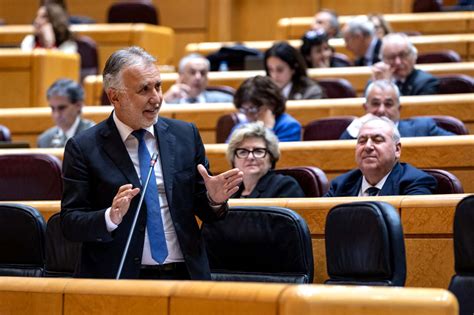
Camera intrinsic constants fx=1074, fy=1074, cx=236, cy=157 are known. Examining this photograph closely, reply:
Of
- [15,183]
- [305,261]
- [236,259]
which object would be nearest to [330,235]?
[305,261]

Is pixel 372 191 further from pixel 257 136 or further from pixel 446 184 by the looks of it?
pixel 257 136

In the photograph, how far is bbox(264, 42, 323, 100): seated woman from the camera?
4195 millimetres

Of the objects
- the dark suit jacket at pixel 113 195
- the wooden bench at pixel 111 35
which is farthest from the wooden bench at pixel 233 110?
the dark suit jacket at pixel 113 195

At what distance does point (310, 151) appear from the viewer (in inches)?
133

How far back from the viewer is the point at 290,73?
4.25 m

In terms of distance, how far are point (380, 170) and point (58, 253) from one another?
878 millimetres

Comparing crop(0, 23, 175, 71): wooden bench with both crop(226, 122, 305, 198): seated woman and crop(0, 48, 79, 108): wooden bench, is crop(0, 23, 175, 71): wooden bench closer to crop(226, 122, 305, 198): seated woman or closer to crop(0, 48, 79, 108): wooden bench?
crop(0, 48, 79, 108): wooden bench

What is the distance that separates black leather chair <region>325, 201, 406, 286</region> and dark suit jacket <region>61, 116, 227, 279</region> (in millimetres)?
298

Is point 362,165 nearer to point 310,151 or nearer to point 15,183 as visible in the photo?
point 310,151

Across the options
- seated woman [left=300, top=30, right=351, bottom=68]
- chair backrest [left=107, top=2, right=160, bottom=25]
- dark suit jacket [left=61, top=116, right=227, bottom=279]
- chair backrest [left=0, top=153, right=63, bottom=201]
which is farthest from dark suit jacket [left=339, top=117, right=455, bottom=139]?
Result: chair backrest [left=107, top=2, right=160, bottom=25]

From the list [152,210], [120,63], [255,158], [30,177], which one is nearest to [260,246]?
[152,210]

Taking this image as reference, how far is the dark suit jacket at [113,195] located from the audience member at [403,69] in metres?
2.18

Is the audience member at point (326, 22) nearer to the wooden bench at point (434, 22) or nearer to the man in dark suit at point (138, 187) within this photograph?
the wooden bench at point (434, 22)

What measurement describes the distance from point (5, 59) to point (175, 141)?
3229 millimetres
